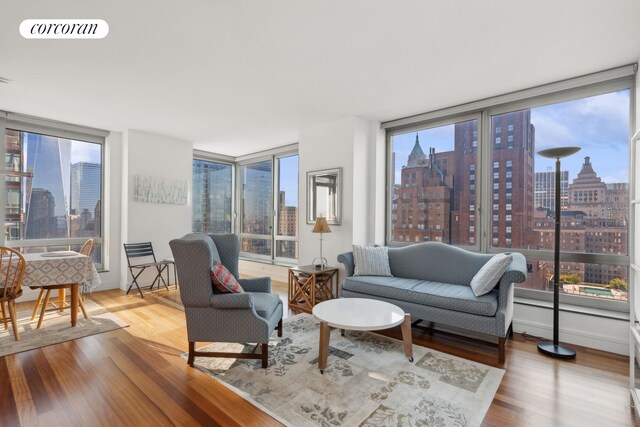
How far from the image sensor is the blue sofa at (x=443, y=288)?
107 inches

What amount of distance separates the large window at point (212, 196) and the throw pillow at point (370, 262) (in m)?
3.85

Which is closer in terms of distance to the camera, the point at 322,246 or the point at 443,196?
the point at 443,196

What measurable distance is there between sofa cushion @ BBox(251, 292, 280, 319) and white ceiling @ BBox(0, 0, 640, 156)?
215 cm

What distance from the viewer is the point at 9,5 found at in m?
2.10

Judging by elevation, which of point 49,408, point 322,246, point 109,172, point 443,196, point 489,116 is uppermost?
point 489,116

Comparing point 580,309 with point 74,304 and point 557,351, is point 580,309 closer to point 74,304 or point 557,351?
point 557,351

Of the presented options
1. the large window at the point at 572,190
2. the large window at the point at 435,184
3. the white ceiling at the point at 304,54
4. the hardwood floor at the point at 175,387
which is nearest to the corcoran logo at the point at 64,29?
the white ceiling at the point at 304,54

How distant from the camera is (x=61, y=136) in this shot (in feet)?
15.7

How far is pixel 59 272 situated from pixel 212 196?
370 centimetres

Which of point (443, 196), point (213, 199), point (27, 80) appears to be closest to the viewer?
point (27, 80)

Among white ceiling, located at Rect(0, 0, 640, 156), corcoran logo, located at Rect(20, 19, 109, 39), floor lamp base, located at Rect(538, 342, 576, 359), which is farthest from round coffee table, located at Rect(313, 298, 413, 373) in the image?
corcoran logo, located at Rect(20, 19, 109, 39)

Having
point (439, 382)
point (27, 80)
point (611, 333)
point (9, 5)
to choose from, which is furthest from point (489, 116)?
point (27, 80)

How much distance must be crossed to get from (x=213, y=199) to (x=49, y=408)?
5.13m

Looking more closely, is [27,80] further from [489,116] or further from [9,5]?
[489,116]
